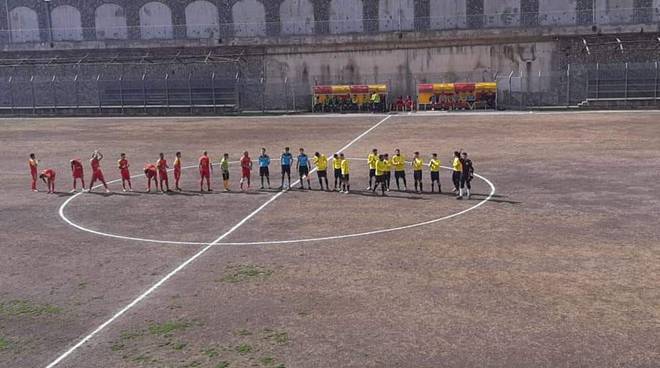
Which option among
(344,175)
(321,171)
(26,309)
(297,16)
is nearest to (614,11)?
(297,16)

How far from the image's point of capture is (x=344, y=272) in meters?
15.0

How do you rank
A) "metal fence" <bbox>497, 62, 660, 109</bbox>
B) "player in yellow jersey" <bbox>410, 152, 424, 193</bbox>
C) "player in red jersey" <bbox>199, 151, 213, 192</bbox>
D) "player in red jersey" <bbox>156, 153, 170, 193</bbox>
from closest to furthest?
"player in yellow jersey" <bbox>410, 152, 424, 193</bbox> → "player in red jersey" <bbox>199, 151, 213, 192</bbox> → "player in red jersey" <bbox>156, 153, 170, 193</bbox> → "metal fence" <bbox>497, 62, 660, 109</bbox>

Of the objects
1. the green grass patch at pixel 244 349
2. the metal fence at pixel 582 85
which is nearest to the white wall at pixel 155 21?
the metal fence at pixel 582 85

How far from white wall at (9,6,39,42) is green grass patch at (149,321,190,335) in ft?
208

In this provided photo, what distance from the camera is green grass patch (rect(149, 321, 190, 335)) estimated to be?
39.1 ft

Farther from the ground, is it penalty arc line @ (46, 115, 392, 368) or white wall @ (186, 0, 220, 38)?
white wall @ (186, 0, 220, 38)

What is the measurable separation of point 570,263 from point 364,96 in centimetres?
4432

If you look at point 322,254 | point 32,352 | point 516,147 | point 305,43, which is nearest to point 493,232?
point 322,254

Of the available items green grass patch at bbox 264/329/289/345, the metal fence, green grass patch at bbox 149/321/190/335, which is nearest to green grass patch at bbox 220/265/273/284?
green grass patch at bbox 149/321/190/335

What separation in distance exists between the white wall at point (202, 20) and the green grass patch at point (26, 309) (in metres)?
53.1

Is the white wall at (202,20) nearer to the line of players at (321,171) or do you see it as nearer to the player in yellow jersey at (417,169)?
the line of players at (321,171)

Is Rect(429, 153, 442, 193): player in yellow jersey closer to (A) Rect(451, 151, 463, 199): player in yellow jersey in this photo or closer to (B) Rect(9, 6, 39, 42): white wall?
(A) Rect(451, 151, 463, 199): player in yellow jersey

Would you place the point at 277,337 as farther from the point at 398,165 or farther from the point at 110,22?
the point at 110,22

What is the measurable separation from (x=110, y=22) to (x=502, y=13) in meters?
38.3
